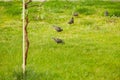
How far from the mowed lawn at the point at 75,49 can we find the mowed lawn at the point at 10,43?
654 millimetres

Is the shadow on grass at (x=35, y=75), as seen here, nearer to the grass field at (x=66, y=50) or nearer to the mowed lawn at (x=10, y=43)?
the grass field at (x=66, y=50)

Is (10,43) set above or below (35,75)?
below

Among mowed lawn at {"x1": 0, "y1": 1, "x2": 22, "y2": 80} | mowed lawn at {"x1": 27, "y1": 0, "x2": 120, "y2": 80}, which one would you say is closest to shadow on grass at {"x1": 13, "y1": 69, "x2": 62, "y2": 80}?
mowed lawn at {"x1": 27, "y1": 0, "x2": 120, "y2": 80}

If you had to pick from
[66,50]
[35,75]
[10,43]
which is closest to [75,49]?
[66,50]

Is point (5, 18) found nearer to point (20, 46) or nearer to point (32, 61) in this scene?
point (20, 46)

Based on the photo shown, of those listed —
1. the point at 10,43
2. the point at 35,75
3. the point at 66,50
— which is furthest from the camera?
the point at 10,43

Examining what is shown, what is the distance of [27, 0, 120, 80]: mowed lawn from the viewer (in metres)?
14.7

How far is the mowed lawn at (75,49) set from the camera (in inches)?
579

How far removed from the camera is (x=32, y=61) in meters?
16.4

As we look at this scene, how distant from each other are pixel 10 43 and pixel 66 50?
11.6ft

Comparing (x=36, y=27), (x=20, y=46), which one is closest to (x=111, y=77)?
(x=20, y=46)

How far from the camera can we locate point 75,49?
18.8m

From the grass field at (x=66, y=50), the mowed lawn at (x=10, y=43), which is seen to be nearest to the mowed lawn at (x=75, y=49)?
the grass field at (x=66, y=50)

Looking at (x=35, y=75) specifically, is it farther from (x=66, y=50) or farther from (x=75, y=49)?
(x=75, y=49)
